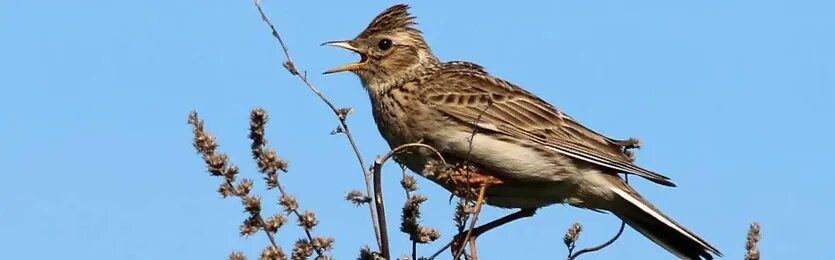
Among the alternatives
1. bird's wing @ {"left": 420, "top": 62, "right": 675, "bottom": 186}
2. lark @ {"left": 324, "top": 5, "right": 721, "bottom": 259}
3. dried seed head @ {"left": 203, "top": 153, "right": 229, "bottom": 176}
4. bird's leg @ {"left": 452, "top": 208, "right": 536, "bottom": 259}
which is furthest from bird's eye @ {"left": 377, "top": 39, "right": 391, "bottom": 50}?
dried seed head @ {"left": 203, "top": 153, "right": 229, "bottom": 176}

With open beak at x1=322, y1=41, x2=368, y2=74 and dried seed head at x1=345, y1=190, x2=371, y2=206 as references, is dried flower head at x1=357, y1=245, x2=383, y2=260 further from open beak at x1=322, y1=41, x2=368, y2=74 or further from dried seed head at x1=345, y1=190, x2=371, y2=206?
open beak at x1=322, y1=41, x2=368, y2=74

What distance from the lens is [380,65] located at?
878cm

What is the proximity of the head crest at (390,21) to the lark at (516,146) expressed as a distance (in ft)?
1.11

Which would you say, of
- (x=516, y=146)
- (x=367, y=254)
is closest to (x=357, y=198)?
(x=367, y=254)

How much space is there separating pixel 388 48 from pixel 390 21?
23 centimetres

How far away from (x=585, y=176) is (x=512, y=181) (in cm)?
49

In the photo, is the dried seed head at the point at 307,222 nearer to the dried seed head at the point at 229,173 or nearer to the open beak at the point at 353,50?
the dried seed head at the point at 229,173

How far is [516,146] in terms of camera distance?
7.91 meters

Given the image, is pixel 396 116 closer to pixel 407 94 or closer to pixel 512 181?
pixel 407 94

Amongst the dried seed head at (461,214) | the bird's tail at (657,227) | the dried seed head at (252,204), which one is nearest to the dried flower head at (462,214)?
the dried seed head at (461,214)

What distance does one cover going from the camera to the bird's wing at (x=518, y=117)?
26.0 ft

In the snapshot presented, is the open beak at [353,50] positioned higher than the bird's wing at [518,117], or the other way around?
the open beak at [353,50]

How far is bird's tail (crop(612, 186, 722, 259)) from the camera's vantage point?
25.2 ft

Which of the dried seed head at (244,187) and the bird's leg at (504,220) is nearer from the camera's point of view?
the dried seed head at (244,187)
